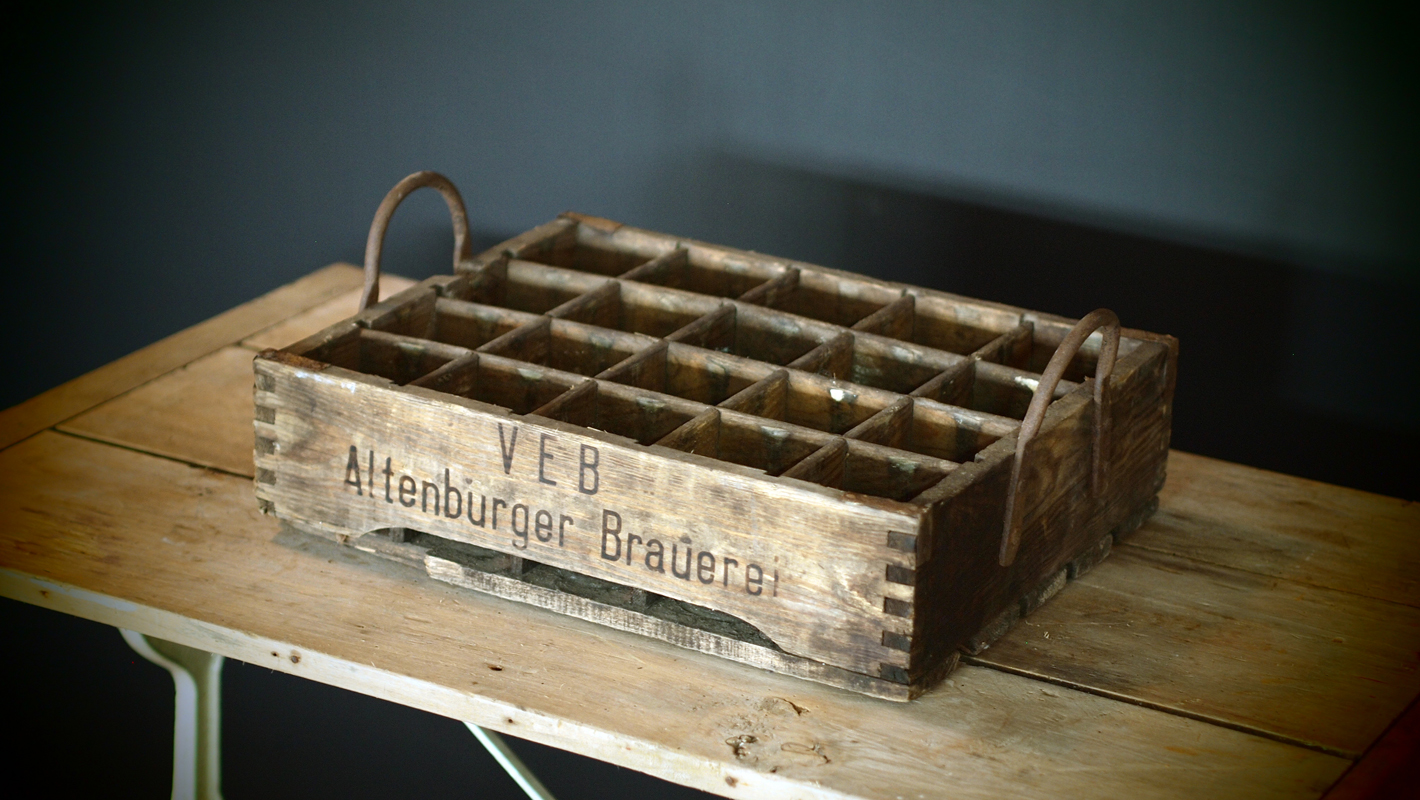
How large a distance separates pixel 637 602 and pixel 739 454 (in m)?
0.22

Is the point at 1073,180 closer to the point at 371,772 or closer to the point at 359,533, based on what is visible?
the point at 359,533

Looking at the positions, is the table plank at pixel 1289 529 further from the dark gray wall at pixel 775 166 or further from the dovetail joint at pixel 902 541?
the dovetail joint at pixel 902 541

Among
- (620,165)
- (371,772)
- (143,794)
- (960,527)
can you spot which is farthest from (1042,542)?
(143,794)

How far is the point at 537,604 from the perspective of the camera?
1991mm

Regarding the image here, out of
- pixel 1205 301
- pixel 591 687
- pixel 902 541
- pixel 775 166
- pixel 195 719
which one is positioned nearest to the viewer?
pixel 902 541

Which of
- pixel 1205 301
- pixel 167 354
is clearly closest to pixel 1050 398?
pixel 1205 301

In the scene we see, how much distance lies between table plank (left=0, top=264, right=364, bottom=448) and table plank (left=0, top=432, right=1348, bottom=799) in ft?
1.03

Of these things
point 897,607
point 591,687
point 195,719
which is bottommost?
point 195,719

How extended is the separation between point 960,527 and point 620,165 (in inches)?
63.2

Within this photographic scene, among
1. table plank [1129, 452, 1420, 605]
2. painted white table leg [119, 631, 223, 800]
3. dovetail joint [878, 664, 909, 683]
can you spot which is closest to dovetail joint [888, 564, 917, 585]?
dovetail joint [878, 664, 909, 683]

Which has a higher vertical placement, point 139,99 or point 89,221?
point 139,99

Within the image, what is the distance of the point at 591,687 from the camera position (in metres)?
1.83

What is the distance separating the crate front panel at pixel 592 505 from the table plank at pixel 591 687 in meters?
0.08

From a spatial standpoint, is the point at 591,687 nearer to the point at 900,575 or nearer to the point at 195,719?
the point at 900,575
